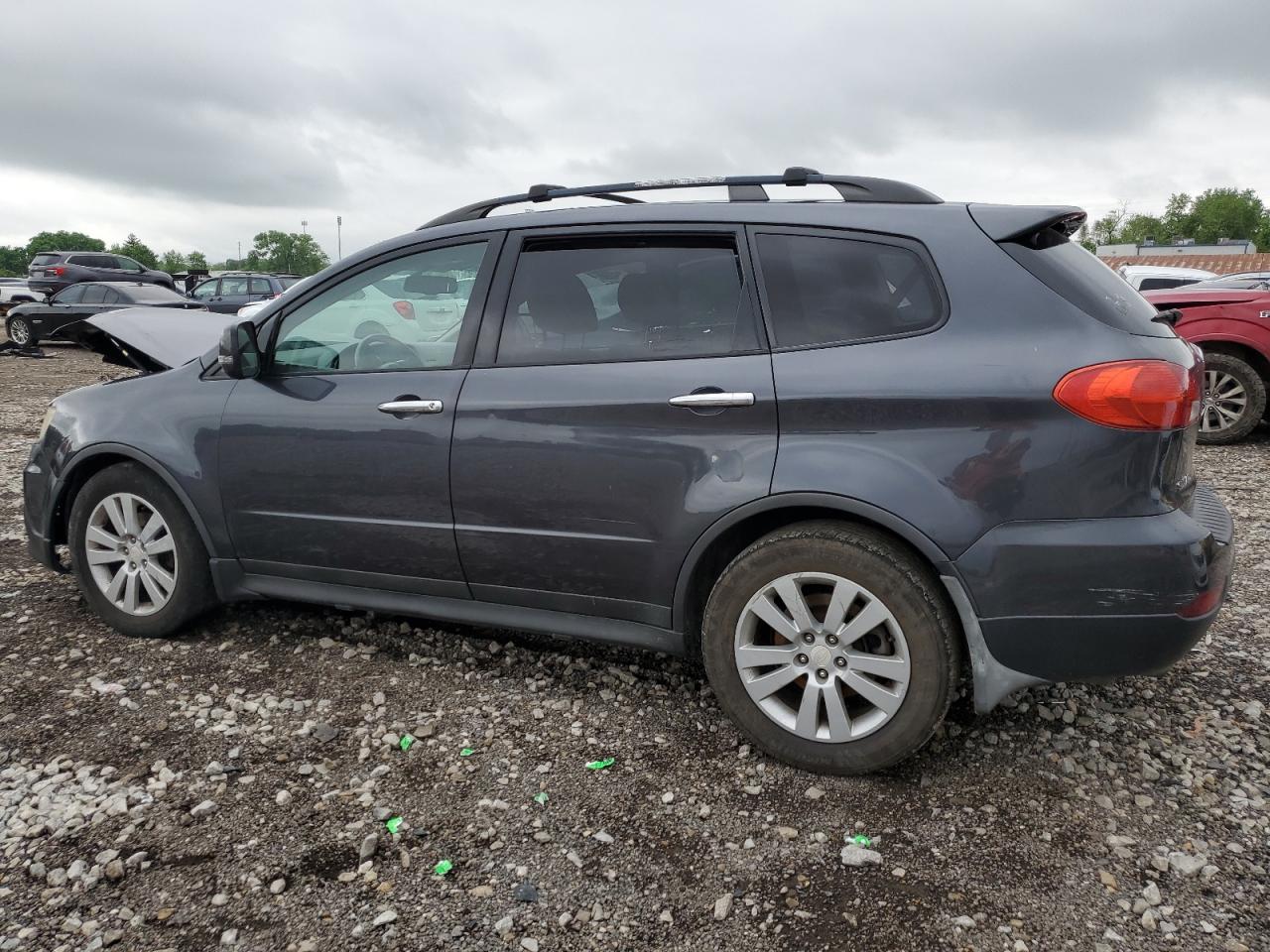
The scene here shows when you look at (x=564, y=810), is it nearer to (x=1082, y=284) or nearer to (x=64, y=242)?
(x=1082, y=284)

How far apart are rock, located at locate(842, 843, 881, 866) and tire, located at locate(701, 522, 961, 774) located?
0.31m

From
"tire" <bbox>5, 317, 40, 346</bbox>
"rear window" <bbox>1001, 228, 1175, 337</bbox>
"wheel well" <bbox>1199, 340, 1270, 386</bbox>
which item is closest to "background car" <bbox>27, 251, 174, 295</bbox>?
"tire" <bbox>5, 317, 40, 346</bbox>

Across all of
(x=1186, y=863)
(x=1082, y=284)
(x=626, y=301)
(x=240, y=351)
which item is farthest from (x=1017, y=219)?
(x=240, y=351)

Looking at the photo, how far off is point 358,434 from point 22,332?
18.6 m

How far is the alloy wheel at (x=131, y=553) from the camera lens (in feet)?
12.7

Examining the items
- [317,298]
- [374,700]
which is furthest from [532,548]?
[317,298]

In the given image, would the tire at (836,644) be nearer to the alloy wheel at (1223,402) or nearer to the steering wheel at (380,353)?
the steering wheel at (380,353)

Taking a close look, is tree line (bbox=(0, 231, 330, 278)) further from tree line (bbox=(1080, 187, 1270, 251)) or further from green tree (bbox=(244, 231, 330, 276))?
tree line (bbox=(1080, 187, 1270, 251))

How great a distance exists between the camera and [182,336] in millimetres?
4250

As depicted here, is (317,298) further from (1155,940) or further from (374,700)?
(1155,940)

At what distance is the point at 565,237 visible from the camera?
331 cm

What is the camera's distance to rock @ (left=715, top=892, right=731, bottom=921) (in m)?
2.31

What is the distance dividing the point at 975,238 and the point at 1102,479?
782mm

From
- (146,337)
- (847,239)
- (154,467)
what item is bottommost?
(154,467)
